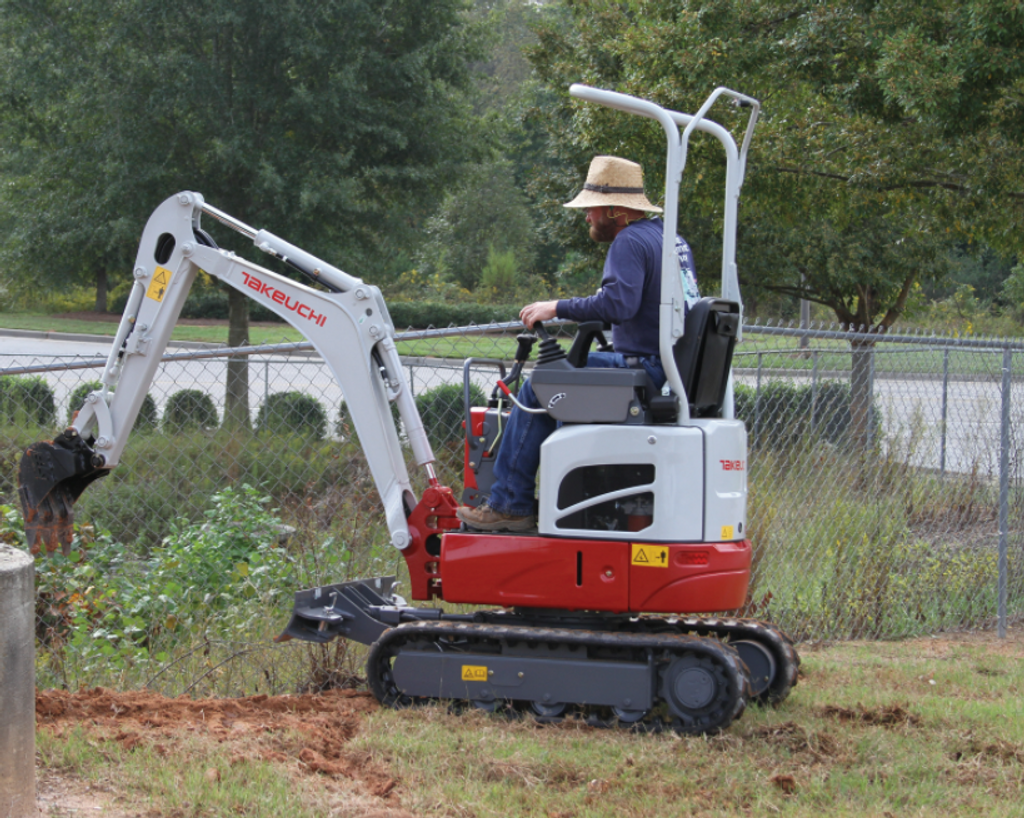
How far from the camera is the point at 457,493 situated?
792 cm

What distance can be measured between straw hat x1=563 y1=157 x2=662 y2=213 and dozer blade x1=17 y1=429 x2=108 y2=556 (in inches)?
106

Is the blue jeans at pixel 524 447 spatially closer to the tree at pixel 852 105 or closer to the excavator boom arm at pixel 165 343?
the excavator boom arm at pixel 165 343

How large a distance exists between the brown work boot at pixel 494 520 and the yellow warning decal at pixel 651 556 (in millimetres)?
541

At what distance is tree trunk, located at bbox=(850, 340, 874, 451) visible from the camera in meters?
7.33

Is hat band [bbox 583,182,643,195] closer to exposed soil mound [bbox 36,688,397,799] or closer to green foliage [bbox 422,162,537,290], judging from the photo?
exposed soil mound [bbox 36,688,397,799]

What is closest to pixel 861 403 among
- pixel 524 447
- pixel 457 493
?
pixel 457 493

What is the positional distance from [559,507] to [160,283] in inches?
91.0

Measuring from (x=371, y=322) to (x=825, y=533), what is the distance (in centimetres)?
393

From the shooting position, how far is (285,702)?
468 cm

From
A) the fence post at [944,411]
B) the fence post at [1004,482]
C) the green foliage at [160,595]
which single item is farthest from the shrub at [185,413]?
the fence post at [1004,482]

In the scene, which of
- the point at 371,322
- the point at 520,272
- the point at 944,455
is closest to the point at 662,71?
the point at 944,455

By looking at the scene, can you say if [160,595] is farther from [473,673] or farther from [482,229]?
[482,229]

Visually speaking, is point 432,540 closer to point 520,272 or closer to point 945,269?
point 945,269

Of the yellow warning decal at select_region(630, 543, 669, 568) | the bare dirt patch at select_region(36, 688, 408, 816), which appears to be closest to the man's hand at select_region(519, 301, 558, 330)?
the yellow warning decal at select_region(630, 543, 669, 568)
